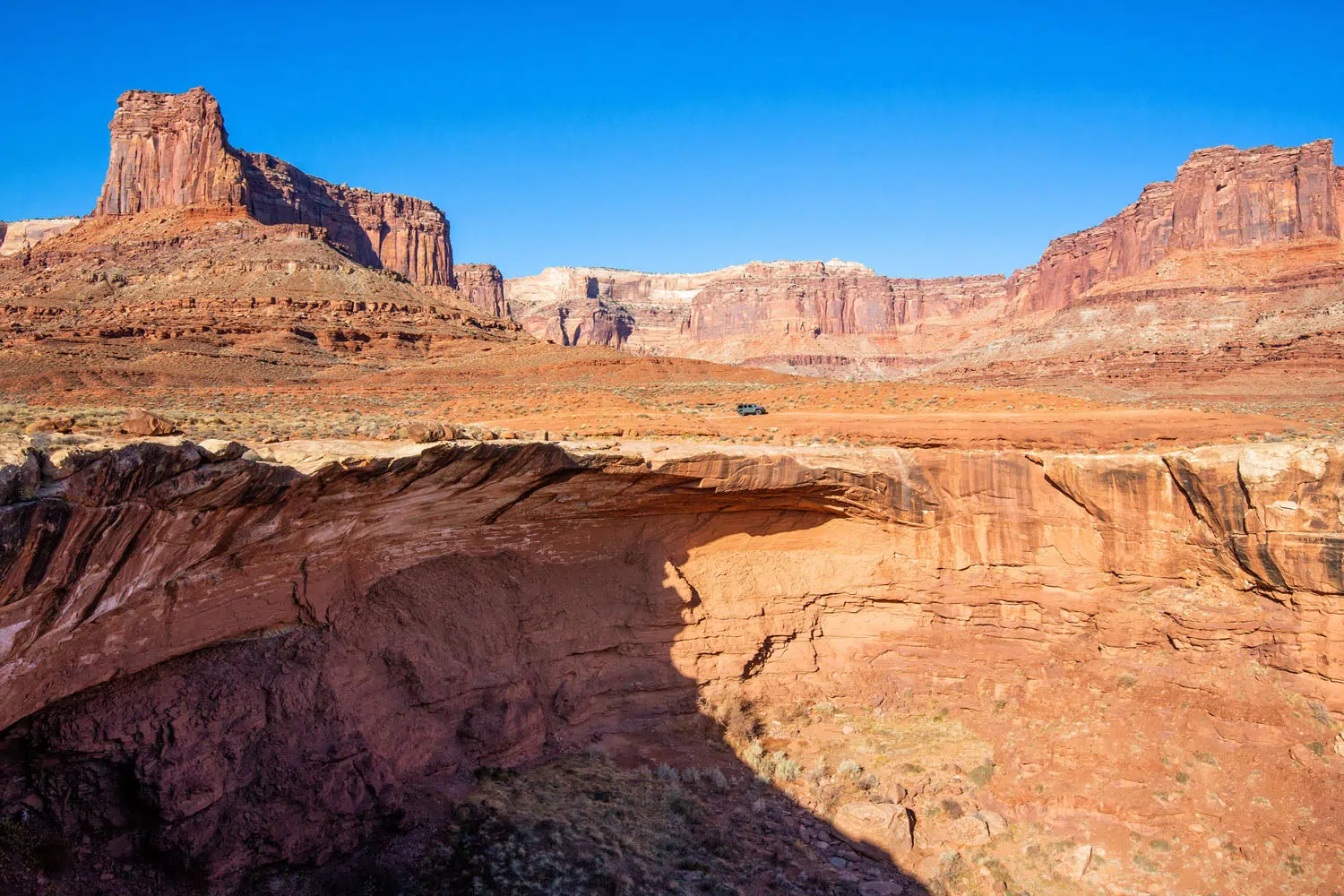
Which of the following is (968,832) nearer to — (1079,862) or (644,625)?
(1079,862)

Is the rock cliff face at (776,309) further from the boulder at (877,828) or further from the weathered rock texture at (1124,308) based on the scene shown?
the boulder at (877,828)

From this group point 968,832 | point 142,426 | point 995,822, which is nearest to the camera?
point 142,426

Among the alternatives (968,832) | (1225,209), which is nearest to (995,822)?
(968,832)

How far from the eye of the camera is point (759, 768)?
13367mm

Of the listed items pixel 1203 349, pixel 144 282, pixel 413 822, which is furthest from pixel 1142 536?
pixel 1203 349

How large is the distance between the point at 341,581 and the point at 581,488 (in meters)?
3.94

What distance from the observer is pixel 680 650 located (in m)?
14.8

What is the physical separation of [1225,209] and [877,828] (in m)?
122

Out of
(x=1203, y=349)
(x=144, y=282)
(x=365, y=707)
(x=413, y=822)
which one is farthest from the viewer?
(x=1203, y=349)

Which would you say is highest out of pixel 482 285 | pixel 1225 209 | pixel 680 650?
pixel 1225 209

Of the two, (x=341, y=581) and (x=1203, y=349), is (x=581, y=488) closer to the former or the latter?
(x=341, y=581)

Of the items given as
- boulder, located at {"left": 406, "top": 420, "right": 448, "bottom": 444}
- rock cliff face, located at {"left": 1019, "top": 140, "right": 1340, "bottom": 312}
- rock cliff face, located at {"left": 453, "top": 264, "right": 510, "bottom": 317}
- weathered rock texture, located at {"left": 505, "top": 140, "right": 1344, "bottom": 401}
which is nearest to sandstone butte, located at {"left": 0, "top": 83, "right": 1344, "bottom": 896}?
boulder, located at {"left": 406, "top": 420, "right": 448, "bottom": 444}

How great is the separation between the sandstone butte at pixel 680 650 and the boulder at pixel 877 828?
0.06 m

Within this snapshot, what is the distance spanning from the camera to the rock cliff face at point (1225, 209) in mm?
98188
